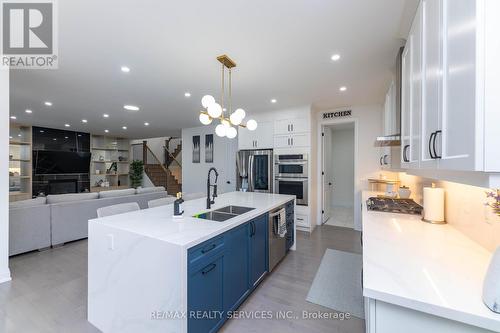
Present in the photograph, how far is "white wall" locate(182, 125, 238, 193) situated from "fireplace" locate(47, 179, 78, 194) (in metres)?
3.97

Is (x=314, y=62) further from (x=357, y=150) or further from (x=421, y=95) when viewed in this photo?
(x=357, y=150)

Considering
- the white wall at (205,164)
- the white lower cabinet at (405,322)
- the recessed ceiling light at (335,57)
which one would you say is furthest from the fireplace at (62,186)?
the white lower cabinet at (405,322)

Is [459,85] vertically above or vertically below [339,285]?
above

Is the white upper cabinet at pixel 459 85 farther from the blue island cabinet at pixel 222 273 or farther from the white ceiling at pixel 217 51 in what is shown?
the blue island cabinet at pixel 222 273

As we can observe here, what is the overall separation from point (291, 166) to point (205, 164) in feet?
10.8

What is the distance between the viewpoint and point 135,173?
9273 mm

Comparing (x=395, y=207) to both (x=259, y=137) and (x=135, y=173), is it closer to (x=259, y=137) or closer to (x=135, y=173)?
(x=259, y=137)

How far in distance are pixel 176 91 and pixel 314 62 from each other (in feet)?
7.52

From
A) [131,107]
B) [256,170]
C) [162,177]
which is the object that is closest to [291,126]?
[256,170]

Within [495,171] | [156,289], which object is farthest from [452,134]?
[156,289]

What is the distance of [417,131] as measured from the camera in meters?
1.33

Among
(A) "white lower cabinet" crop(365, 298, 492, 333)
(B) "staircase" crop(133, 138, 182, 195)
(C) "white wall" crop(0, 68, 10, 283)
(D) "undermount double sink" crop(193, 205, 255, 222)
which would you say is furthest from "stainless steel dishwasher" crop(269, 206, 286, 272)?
(B) "staircase" crop(133, 138, 182, 195)

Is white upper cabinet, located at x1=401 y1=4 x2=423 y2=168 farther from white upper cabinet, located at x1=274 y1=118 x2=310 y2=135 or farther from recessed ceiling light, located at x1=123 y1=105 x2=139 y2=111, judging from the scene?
recessed ceiling light, located at x1=123 y1=105 x2=139 y2=111

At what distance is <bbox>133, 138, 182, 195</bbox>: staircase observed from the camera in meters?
9.46
